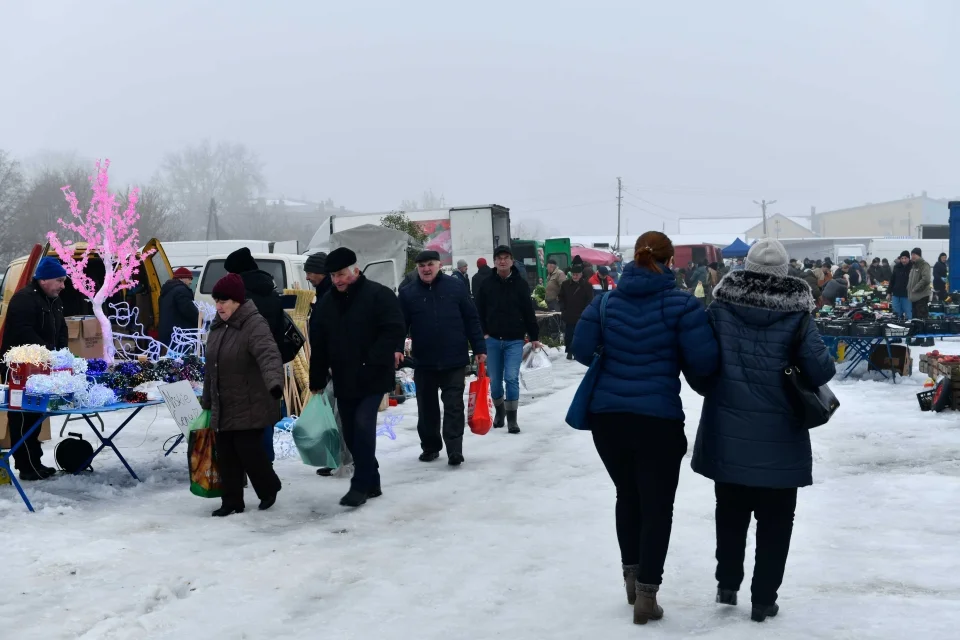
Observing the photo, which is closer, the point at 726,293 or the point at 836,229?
the point at 726,293

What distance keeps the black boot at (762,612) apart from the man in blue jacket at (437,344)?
173 inches

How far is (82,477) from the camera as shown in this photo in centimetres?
804

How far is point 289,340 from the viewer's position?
7855mm

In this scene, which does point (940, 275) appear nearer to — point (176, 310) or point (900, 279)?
point (900, 279)

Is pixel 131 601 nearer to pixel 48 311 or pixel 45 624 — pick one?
pixel 45 624

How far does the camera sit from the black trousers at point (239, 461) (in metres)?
6.95

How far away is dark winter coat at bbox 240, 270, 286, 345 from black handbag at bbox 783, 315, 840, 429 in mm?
4419

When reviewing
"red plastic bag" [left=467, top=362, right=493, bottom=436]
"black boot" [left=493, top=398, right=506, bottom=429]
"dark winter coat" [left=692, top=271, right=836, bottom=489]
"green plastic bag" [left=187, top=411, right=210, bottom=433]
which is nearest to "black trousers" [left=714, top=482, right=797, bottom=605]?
"dark winter coat" [left=692, top=271, right=836, bottom=489]

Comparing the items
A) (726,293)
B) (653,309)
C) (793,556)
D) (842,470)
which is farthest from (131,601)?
(842,470)

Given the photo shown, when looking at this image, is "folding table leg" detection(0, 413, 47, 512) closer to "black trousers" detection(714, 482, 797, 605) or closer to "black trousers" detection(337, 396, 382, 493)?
"black trousers" detection(337, 396, 382, 493)

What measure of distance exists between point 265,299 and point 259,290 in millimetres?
84

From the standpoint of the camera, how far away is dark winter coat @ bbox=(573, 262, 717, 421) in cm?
457

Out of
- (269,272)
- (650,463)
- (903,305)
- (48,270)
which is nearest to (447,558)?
(650,463)

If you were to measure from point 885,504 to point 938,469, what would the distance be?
1.47 meters
